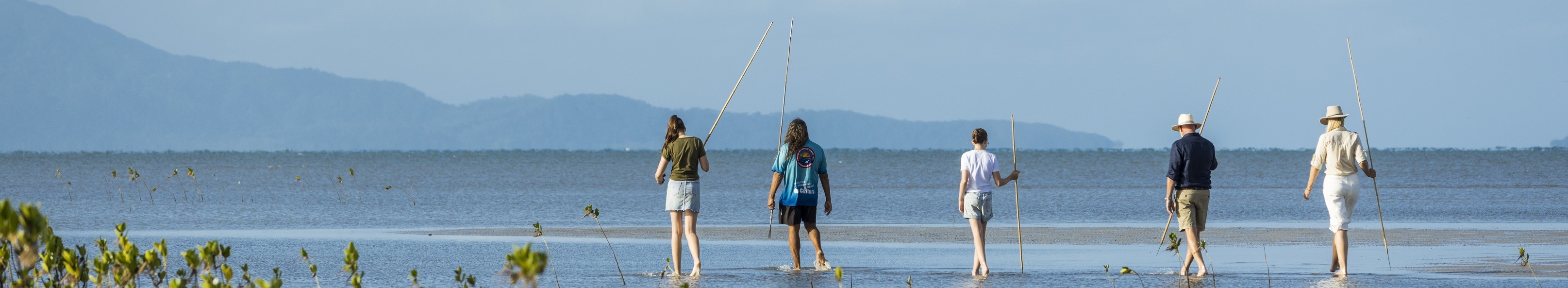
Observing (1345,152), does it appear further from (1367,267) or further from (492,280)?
(492,280)

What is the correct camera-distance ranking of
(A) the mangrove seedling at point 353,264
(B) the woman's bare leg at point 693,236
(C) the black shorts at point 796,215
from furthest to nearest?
(C) the black shorts at point 796,215, (B) the woman's bare leg at point 693,236, (A) the mangrove seedling at point 353,264

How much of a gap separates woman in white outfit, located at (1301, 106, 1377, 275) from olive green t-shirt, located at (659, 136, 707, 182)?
3.79 m

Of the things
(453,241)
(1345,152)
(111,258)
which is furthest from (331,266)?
(1345,152)

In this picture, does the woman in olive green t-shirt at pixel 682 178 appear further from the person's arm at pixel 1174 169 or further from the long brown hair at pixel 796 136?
the person's arm at pixel 1174 169

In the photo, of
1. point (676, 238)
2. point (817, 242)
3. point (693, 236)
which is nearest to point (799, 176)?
point (817, 242)

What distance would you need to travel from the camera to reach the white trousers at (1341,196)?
8.07m

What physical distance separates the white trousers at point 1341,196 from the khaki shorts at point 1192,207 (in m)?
0.73

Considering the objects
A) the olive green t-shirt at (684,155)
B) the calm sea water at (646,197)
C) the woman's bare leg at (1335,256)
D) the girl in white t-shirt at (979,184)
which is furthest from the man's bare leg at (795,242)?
the calm sea water at (646,197)

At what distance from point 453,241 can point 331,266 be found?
2957 mm

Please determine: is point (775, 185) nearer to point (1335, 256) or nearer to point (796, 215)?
point (796, 215)

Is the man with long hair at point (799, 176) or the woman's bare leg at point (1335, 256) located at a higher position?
the man with long hair at point (799, 176)

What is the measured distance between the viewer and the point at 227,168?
61906 millimetres

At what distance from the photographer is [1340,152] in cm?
802

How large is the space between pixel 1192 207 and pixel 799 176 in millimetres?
2555
